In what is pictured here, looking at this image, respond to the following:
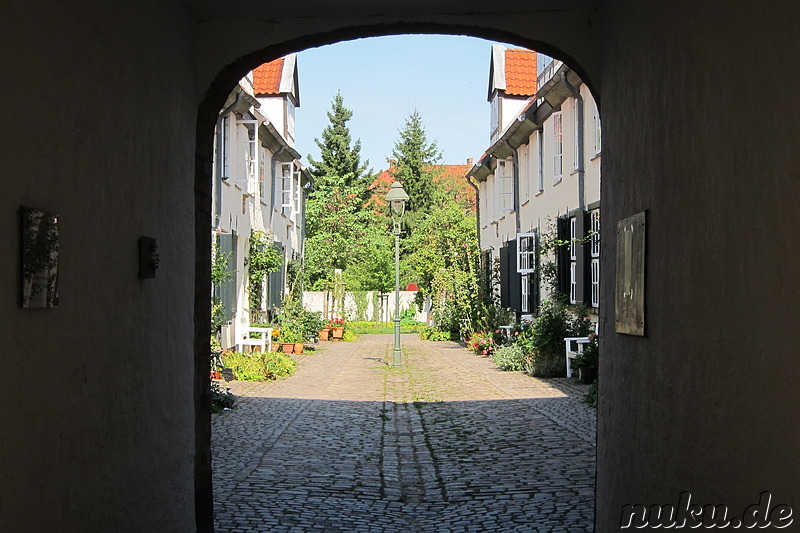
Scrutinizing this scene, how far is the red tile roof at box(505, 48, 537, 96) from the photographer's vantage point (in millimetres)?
27141

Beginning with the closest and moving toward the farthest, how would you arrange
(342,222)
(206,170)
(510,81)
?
(206,170)
(510,81)
(342,222)

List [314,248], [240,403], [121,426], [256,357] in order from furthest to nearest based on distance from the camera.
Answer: [314,248] → [256,357] → [240,403] → [121,426]

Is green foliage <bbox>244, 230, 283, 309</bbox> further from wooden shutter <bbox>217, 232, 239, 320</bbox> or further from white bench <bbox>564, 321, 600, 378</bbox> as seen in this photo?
white bench <bbox>564, 321, 600, 378</bbox>

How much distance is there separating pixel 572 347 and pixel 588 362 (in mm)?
1317

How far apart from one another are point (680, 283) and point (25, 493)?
2.44 m

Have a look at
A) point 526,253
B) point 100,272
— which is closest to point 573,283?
point 526,253

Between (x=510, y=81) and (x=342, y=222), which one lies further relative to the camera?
(x=342, y=222)

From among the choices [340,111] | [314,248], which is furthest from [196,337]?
[340,111]

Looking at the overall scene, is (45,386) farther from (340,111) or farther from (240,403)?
(340,111)

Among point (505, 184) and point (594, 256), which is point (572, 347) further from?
point (505, 184)

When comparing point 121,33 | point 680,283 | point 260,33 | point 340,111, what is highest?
point 340,111

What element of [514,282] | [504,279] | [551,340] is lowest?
[551,340]

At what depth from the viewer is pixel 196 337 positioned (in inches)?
222

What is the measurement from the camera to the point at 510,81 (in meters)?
27.3
